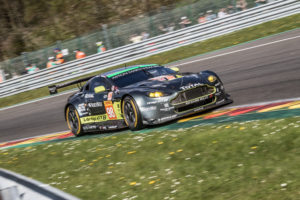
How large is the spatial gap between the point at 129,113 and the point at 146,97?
24.0 inches

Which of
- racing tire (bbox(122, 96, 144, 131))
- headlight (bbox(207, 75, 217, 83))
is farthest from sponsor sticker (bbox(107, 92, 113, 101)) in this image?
headlight (bbox(207, 75, 217, 83))

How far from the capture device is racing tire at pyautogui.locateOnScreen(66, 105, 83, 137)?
403 inches

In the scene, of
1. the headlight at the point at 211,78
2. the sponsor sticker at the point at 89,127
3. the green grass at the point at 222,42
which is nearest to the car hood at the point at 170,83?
the headlight at the point at 211,78

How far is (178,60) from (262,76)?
7.69 m

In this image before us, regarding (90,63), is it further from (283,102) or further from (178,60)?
(283,102)

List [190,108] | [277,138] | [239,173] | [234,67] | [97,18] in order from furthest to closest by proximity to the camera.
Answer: [97,18]
[234,67]
[190,108]
[277,138]
[239,173]

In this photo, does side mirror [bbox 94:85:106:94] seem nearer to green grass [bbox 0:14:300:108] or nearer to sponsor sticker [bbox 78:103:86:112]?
sponsor sticker [bbox 78:103:86:112]

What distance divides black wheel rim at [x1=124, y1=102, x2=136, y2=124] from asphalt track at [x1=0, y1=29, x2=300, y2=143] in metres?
1.98

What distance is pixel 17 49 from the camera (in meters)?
37.8

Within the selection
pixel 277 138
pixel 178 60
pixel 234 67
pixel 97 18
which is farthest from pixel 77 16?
pixel 277 138

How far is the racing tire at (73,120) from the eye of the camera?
1024 cm

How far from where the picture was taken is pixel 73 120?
10.4 metres

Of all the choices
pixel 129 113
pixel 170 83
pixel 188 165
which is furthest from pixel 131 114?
pixel 188 165

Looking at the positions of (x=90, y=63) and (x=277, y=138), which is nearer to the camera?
(x=277, y=138)
